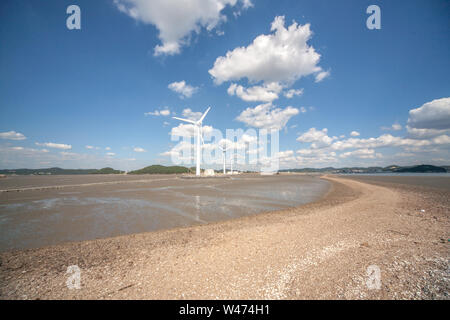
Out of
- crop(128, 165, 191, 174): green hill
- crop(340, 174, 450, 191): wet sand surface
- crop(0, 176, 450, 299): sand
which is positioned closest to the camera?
crop(0, 176, 450, 299): sand

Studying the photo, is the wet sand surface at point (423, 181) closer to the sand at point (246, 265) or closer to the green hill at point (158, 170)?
the sand at point (246, 265)

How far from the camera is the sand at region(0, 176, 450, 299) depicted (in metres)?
3.88

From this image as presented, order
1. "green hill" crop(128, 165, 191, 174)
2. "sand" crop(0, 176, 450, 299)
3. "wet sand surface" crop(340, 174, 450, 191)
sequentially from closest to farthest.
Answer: "sand" crop(0, 176, 450, 299) → "wet sand surface" crop(340, 174, 450, 191) → "green hill" crop(128, 165, 191, 174)

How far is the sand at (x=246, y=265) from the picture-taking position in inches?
153

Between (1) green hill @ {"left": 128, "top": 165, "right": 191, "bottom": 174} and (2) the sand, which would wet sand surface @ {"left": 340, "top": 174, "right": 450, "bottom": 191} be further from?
(1) green hill @ {"left": 128, "top": 165, "right": 191, "bottom": 174}

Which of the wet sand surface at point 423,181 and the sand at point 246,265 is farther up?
the sand at point 246,265

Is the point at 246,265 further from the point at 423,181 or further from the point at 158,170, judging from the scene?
the point at 158,170

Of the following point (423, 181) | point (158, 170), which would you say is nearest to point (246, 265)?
point (423, 181)

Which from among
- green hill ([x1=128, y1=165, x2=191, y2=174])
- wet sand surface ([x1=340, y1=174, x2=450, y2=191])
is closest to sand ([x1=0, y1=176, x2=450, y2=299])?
wet sand surface ([x1=340, y1=174, x2=450, y2=191])

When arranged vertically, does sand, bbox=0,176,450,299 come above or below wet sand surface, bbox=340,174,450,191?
above

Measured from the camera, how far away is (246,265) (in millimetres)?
4980

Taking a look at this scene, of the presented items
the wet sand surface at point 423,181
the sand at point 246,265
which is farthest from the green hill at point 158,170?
the sand at point 246,265
